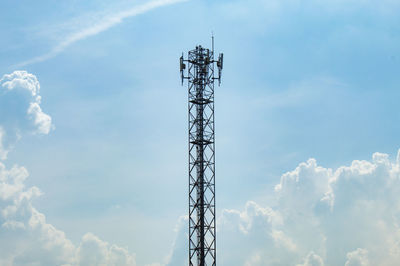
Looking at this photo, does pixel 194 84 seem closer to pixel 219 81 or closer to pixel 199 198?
pixel 219 81

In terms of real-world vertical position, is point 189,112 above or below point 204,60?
below

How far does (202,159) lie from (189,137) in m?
4.41

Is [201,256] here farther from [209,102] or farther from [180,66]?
[180,66]

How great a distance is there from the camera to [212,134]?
343 feet

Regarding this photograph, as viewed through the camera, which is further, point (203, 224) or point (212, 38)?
point (212, 38)

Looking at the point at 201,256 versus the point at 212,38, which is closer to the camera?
the point at 201,256

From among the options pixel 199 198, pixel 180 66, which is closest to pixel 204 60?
pixel 180 66

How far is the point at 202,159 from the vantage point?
4072 inches

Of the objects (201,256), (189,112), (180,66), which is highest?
(180,66)

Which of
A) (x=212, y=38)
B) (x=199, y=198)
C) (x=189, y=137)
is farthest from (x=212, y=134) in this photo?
(x=212, y=38)

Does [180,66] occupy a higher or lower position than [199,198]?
higher

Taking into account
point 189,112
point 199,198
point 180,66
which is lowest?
point 199,198

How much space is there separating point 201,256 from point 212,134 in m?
20.8

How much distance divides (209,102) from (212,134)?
5.75m
